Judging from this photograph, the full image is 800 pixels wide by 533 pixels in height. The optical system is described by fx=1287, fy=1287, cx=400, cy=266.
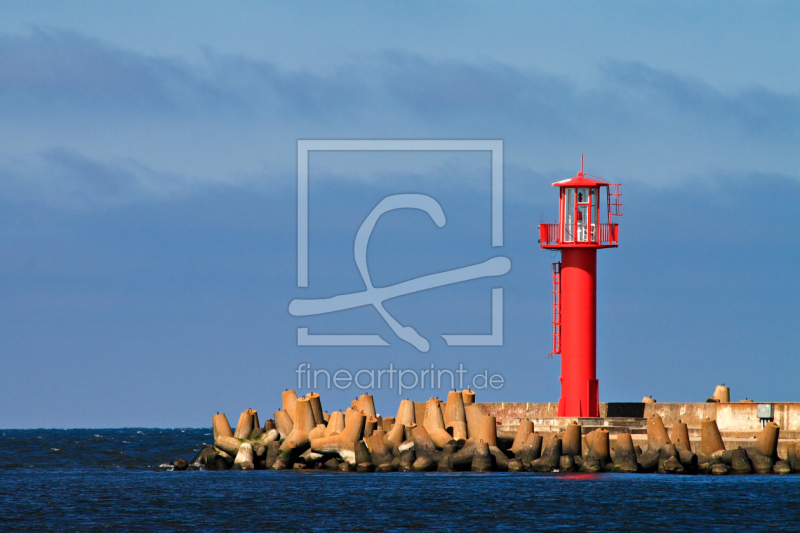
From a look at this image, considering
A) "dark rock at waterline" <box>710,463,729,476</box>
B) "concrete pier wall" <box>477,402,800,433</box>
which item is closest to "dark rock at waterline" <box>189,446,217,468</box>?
"concrete pier wall" <box>477,402,800,433</box>

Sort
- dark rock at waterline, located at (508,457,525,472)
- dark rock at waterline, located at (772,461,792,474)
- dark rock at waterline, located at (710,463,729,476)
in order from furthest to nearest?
dark rock at waterline, located at (508,457,525,472) < dark rock at waterline, located at (710,463,729,476) < dark rock at waterline, located at (772,461,792,474)

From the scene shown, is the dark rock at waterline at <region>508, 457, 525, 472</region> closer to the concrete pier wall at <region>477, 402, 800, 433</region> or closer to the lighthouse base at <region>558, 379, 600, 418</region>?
the concrete pier wall at <region>477, 402, 800, 433</region>

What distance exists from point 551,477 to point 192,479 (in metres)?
10.1

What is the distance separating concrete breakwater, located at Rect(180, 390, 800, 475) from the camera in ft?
101

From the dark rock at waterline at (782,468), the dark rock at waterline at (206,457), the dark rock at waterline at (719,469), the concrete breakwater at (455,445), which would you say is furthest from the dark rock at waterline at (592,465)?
the dark rock at waterline at (206,457)

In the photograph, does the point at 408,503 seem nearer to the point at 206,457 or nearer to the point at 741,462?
the point at 741,462

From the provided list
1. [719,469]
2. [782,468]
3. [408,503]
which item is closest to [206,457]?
[408,503]

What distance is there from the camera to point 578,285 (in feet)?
108

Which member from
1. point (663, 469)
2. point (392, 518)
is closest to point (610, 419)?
point (663, 469)

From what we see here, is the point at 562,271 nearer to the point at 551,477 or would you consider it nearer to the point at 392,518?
the point at 551,477

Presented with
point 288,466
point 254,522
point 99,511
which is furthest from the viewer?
point 288,466

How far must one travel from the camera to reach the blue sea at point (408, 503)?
2538 centimetres

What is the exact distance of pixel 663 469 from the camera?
31062mm

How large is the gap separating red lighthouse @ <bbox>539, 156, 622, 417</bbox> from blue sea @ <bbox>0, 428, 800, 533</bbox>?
2.47 metres
